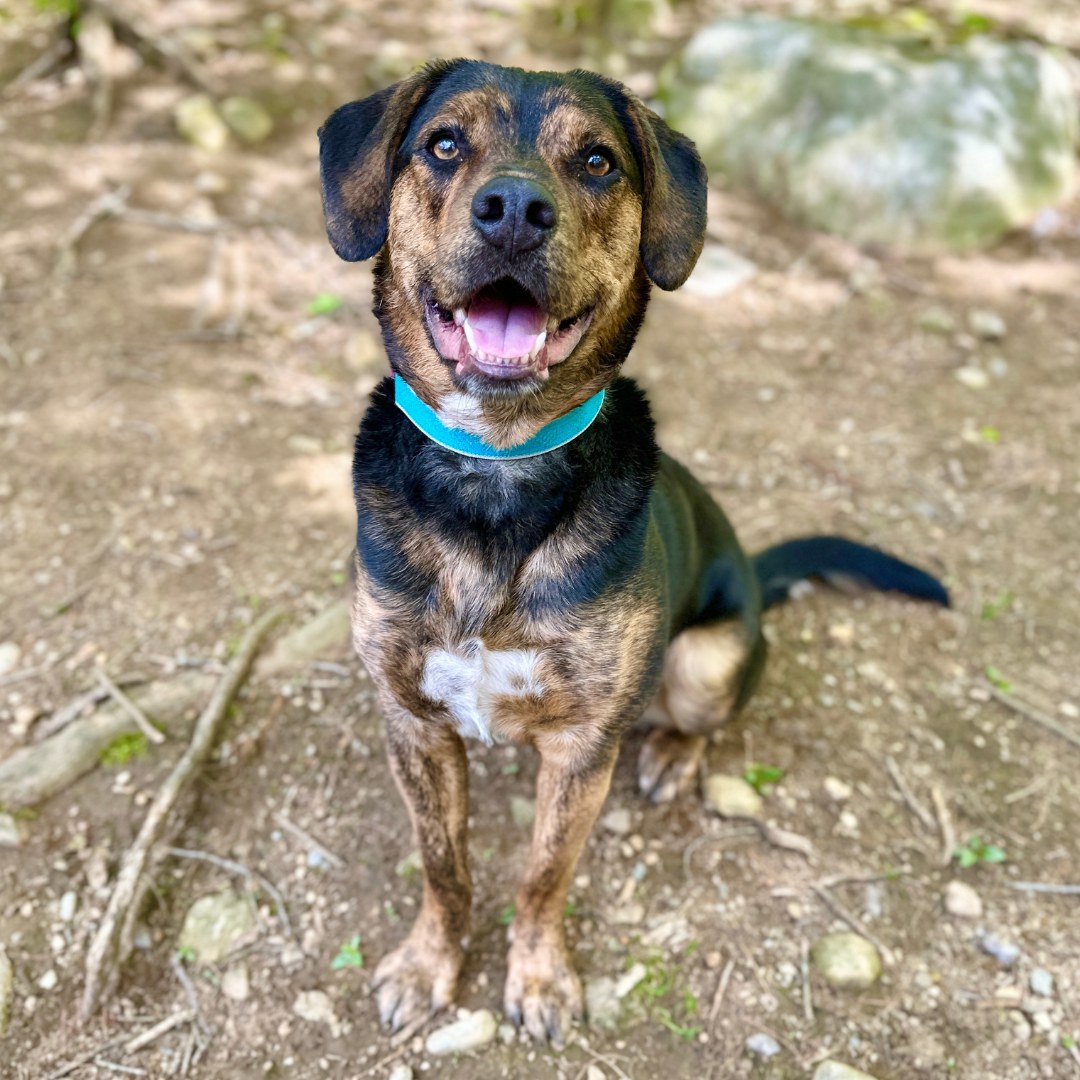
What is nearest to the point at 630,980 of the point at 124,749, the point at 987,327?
the point at 124,749

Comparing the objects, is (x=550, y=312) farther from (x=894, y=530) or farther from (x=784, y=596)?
(x=894, y=530)

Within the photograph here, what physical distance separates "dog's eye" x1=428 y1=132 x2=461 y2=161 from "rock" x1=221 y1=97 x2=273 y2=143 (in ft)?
17.7

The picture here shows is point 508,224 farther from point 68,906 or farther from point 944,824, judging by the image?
point 944,824

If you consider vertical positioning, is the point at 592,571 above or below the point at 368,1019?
above

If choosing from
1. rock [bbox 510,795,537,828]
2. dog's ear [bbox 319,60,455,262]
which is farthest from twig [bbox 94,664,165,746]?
dog's ear [bbox 319,60,455,262]

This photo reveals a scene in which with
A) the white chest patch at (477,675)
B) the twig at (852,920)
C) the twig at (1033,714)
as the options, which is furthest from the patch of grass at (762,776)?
the white chest patch at (477,675)

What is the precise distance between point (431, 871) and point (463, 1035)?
528 mm

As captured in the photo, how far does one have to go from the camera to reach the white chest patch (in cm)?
243

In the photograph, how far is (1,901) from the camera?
3.02m

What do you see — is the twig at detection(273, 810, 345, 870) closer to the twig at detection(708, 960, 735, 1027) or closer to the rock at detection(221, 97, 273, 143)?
the twig at detection(708, 960, 735, 1027)

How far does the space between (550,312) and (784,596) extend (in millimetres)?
2210

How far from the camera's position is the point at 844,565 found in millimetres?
3943

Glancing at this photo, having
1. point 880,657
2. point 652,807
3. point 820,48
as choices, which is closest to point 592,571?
point 652,807

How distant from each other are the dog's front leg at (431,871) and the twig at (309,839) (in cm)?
37
